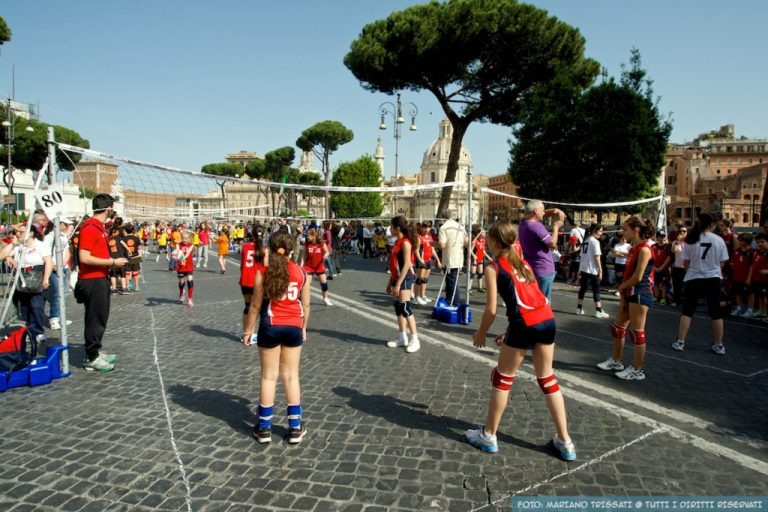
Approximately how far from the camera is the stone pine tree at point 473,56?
71.2ft

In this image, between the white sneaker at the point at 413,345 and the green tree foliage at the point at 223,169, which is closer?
the white sneaker at the point at 413,345

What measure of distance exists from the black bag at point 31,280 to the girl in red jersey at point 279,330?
174 inches

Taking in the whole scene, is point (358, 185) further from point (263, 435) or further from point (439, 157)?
point (263, 435)

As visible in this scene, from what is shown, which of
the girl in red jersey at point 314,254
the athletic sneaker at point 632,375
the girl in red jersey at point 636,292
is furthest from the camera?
the girl in red jersey at point 314,254

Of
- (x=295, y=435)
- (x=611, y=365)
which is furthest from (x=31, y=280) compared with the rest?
(x=611, y=365)

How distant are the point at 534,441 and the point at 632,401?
1533mm

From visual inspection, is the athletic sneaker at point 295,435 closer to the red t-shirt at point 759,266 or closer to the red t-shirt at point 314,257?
the red t-shirt at point 314,257

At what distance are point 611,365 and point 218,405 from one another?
175 inches

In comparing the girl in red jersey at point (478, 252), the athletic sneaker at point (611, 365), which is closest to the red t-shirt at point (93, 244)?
the athletic sneaker at point (611, 365)

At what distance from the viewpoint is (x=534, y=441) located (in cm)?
364

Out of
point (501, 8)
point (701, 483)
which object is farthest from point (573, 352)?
point (501, 8)

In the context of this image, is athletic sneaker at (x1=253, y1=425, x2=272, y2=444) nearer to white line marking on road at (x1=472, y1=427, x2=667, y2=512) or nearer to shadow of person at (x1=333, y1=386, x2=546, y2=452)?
shadow of person at (x1=333, y1=386, x2=546, y2=452)

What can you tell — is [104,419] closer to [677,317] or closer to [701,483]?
[701,483]

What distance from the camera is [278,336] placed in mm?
3504
